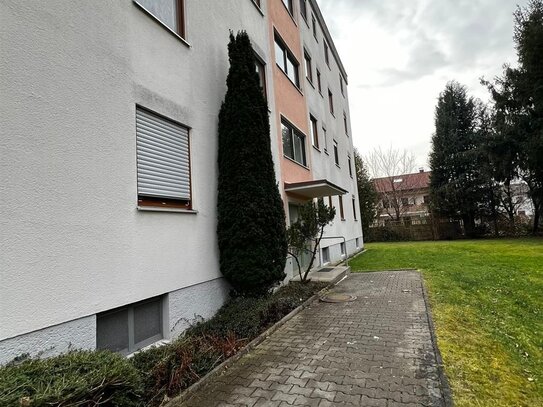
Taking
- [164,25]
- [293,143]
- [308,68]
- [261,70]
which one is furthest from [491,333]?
[308,68]

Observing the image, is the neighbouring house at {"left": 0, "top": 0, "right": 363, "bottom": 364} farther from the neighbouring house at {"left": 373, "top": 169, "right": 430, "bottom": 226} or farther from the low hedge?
the neighbouring house at {"left": 373, "top": 169, "right": 430, "bottom": 226}

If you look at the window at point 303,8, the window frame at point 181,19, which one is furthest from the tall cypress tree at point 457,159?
the window frame at point 181,19

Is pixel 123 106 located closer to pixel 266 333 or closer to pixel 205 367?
pixel 205 367

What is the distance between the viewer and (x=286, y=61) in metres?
11.6

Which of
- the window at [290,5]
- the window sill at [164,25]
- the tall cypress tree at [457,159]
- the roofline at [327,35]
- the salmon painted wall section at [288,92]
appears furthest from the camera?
the tall cypress tree at [457,159]

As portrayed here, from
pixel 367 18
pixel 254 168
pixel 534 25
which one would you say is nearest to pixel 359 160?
pixel 534 25

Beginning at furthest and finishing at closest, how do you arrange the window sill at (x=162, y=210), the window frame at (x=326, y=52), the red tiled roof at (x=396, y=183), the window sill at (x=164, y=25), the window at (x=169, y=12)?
the red tiled roof at (x=396, y=183) → the window frame at (x=326, y=52) → the window at (x=169, y=12) → the window sill at (x=164, y=25) → the window sill at (x=162, y=210)

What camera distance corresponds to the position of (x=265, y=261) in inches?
250

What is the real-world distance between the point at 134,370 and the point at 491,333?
5.30 m

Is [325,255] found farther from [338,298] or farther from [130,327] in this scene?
[130,327]

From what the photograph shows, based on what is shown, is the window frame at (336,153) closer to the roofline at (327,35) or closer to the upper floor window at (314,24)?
the upper floor window at (314,24)

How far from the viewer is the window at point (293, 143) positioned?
10547mm

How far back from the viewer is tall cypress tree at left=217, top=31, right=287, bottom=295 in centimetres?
621

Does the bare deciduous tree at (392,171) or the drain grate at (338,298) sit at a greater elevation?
the bare deciduous tree at (392,171)
